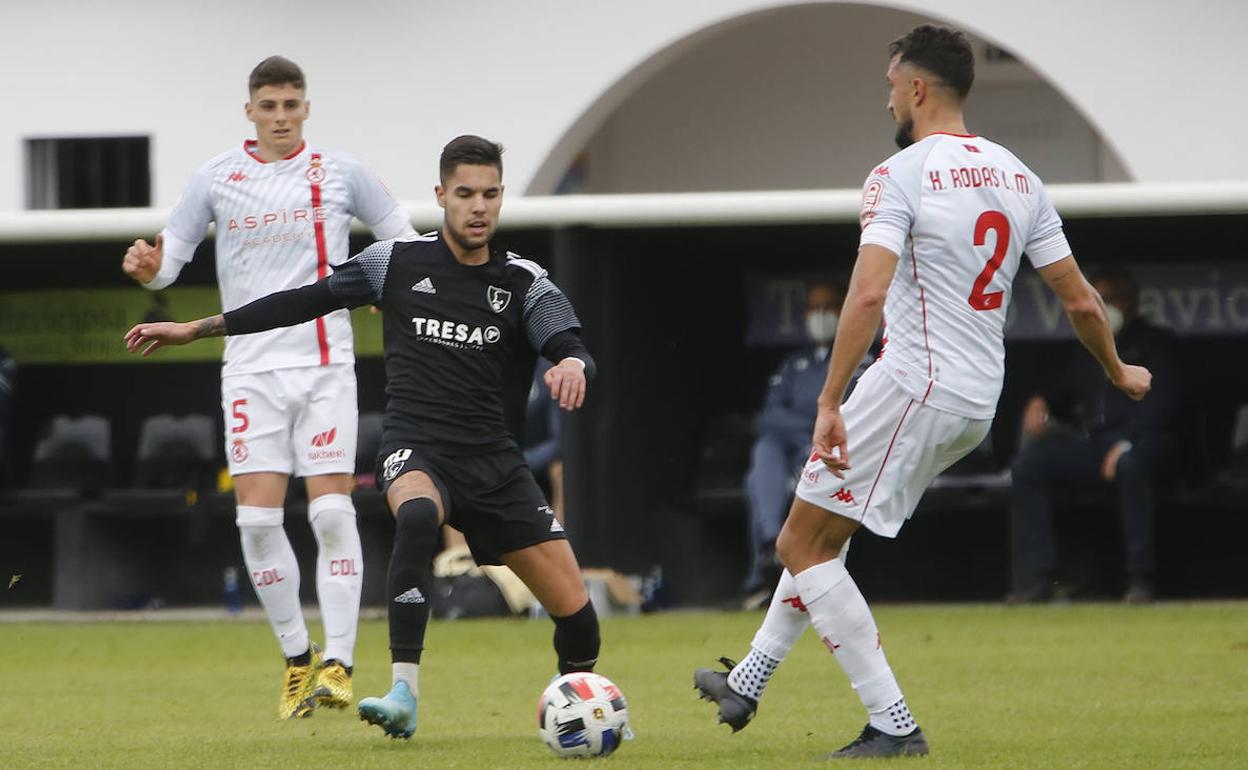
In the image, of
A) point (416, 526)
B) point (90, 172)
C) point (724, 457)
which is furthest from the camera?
point (90, 172)

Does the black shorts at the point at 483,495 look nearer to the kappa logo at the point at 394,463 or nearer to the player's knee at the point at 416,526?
the kappa logo at the point at 394,463

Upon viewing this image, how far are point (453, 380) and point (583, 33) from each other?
384 inches

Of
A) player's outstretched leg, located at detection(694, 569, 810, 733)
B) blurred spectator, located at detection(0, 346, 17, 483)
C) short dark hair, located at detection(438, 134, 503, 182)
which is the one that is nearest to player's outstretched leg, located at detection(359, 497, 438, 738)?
player's outstretched leg, located at detection(694, 569, 810, 733)

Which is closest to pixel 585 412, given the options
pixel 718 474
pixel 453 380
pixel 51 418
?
pixel 718 474

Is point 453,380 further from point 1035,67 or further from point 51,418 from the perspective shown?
point 1035,67

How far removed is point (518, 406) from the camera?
1378 centimetres

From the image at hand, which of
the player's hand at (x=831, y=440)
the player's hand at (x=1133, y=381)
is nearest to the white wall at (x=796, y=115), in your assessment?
the player's hand at (x=1133, y=381)

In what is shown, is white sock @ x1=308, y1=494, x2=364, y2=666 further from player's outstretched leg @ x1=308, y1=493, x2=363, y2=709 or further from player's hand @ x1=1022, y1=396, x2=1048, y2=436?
player's hand @ x1=1022, y1=396, x2=1048, y2=436

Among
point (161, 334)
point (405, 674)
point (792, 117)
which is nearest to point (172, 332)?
point (161, 334)

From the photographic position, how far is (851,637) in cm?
580

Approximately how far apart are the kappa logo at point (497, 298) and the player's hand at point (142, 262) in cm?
134

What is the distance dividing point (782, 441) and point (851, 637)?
669 cm

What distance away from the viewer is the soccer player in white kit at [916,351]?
572 cm

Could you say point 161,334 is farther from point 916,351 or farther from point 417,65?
point 417,65
